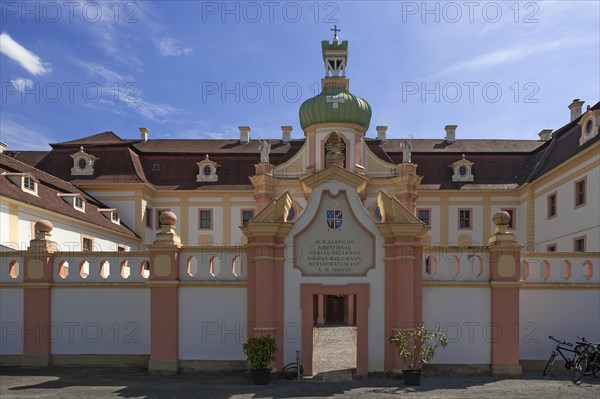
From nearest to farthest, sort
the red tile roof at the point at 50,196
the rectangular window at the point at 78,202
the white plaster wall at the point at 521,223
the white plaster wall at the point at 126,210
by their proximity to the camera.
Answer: the red tile roof at the point at 50,196, the rectangular window at the point at 78,202, the white plaster wall at the point at 126,210, the white plaster wall at the point at 521,223

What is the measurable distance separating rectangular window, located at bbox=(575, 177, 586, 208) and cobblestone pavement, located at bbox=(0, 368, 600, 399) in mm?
14677

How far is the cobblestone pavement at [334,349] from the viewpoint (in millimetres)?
14117

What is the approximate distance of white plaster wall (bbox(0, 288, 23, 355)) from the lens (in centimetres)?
1340

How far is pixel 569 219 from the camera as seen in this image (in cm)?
2562

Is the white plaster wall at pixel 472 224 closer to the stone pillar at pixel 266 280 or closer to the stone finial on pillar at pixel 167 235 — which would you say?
the stone pillar at pixel 266 280

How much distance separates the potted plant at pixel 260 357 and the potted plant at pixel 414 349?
3.13 meters

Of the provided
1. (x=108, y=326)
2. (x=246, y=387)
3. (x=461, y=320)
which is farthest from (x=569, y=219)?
(x=108, y=326)

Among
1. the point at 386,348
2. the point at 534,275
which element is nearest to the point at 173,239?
the point at 386,348

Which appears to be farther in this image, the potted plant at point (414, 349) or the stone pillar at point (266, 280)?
the stone pillar at point (266, 280)

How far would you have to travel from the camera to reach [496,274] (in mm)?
12852

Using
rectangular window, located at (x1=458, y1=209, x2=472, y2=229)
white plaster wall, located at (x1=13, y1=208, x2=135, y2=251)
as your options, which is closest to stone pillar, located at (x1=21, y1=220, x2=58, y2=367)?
white plaster wall, located at (x1=13, y1=208, x2=135, y2=251)

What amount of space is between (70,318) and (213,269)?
163 inches

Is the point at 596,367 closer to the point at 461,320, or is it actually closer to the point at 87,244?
the point at 461,320

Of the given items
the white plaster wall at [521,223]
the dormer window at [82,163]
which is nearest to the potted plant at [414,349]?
the white plaster wall at [521,223]
